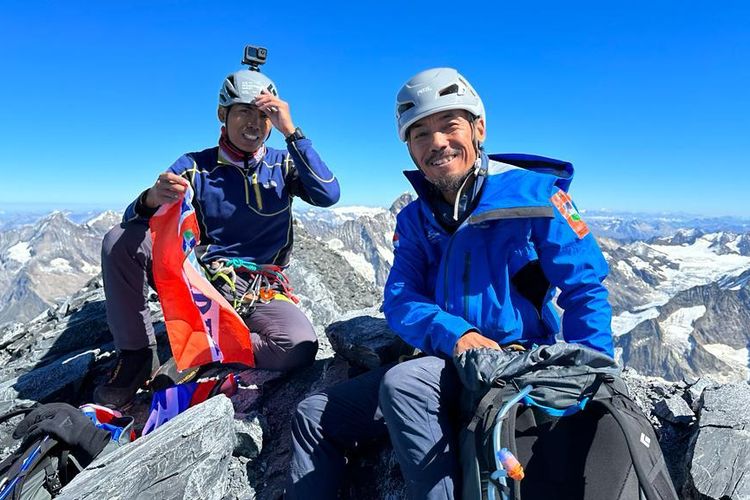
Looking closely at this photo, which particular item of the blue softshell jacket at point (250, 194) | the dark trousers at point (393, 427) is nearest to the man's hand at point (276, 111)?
the blue softshell jacket at point (250, 194)

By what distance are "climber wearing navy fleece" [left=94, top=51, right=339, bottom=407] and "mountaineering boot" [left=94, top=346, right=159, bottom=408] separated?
1 centimetres

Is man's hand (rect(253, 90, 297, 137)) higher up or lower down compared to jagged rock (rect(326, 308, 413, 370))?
higher up

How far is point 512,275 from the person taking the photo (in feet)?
15.2

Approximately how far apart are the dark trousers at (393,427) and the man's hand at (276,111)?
3.87m

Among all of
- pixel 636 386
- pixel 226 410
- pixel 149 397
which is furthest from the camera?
pixel 149 397

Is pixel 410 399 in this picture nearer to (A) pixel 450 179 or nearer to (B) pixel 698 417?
(A) pixel 450 179

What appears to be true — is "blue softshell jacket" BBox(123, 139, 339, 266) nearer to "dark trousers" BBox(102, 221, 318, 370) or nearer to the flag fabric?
the flag fabric

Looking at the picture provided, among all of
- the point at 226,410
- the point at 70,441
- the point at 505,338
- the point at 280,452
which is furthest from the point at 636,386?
the point at 70,441

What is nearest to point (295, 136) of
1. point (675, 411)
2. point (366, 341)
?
point (366, 341)

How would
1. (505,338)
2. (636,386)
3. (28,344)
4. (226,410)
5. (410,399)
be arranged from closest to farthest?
(410,399) < (505,338) < (226,410) < (636,386) < (28,344)

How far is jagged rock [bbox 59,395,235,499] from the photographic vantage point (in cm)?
423

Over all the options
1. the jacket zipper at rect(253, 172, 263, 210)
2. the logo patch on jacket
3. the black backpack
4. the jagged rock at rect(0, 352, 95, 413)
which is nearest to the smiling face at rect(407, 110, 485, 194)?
the logo patch on jacket

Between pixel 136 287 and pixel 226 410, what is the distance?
8.60 feet

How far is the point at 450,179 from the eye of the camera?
4.88m
